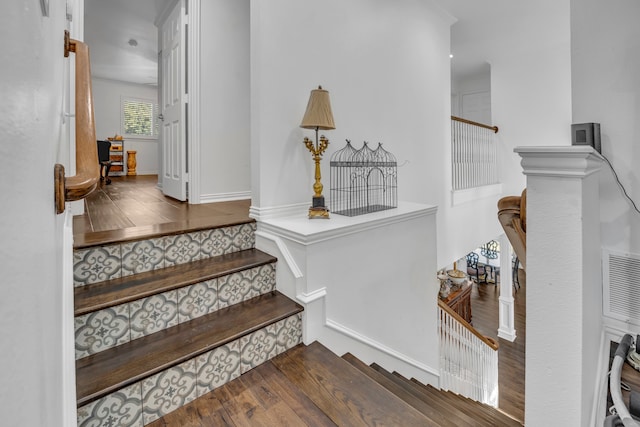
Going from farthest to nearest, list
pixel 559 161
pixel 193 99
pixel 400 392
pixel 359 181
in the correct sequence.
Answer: pixel 193 99, pixel 359 181, pixel 400 392, pixel 559 161

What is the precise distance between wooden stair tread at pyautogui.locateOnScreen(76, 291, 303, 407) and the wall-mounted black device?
1.63 meters

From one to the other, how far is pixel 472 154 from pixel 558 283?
14.2 ft

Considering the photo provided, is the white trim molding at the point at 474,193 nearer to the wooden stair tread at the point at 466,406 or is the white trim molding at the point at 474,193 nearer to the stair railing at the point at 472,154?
the stair railing at the point at 472,154

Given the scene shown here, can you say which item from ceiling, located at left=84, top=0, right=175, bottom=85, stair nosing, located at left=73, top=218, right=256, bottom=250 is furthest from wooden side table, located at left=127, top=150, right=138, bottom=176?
stair nosing, located at left=73, top=218, right=256, bottom=250

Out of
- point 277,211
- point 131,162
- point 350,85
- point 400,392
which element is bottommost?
point 400,392

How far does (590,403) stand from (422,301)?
151cm

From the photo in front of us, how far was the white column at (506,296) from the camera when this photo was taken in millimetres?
5867

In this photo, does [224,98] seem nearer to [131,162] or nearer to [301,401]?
[301,401]

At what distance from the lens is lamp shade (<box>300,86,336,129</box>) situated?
202cm

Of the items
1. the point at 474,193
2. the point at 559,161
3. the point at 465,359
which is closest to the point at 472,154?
the point at 474,193

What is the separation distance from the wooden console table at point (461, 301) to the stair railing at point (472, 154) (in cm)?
249

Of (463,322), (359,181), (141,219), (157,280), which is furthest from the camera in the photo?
(463,322)

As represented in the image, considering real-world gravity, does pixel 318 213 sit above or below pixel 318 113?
below

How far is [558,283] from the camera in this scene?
0.95 metres
